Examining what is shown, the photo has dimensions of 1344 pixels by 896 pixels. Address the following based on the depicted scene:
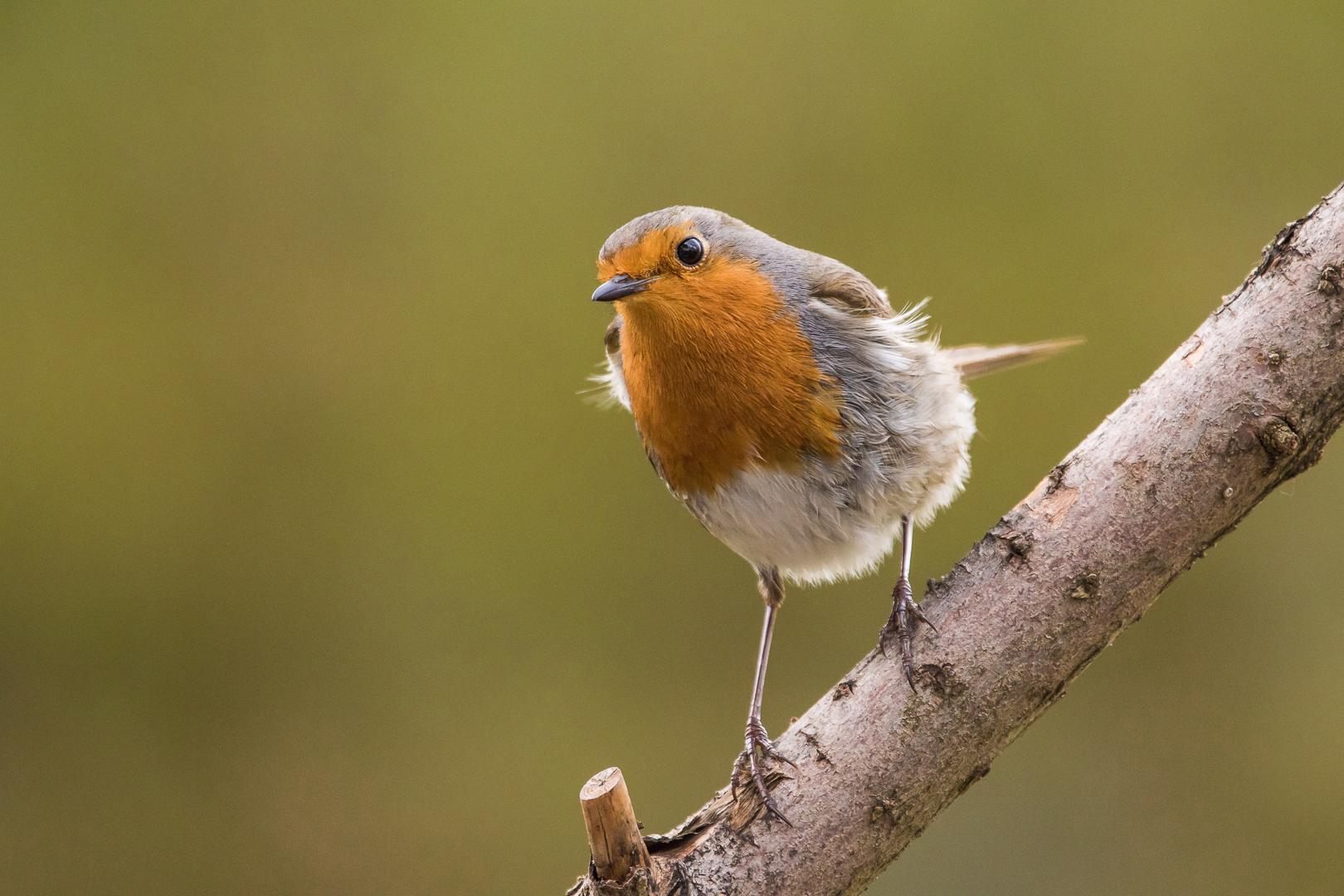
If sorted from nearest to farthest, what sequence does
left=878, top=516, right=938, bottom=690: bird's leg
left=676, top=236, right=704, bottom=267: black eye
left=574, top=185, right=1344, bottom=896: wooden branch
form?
left=574, top=185, right=1344, bottom=896: wooden branch < left=878, top=516, right=938, bottom=690: bird's leg < left=676, top=236, right=704, bottom=267: black eye

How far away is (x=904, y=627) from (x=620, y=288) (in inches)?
29.9

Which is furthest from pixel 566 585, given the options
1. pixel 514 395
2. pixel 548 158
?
pixel 548 158

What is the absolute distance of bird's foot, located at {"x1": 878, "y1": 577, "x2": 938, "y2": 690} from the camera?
1667 mm

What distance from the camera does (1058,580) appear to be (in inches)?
63.0

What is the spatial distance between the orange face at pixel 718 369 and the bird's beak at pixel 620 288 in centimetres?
1

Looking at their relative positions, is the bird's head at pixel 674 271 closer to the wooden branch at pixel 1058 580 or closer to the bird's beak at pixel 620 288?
the bird's beak at pixel 620 288

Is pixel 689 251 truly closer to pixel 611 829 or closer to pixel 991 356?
pixel 991 356

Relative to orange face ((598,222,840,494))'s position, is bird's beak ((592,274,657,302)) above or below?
above

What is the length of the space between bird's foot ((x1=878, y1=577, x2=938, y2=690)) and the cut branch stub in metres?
0.48

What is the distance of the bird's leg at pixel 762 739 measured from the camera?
169cm

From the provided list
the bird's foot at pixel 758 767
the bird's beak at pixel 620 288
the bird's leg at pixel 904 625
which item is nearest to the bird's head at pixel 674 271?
the bird's beak at pixel 620 288

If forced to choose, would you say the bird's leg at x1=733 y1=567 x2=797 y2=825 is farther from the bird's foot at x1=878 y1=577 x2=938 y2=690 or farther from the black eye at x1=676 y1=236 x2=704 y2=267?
the black eye at x1=676 y1=236 x2=704 y2=267

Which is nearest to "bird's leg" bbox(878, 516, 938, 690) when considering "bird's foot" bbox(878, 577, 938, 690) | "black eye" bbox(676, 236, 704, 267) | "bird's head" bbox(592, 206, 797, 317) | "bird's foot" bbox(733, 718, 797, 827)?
"bird's foot" bbox(878, 577, 938, 690)

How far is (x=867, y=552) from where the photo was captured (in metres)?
2.11
